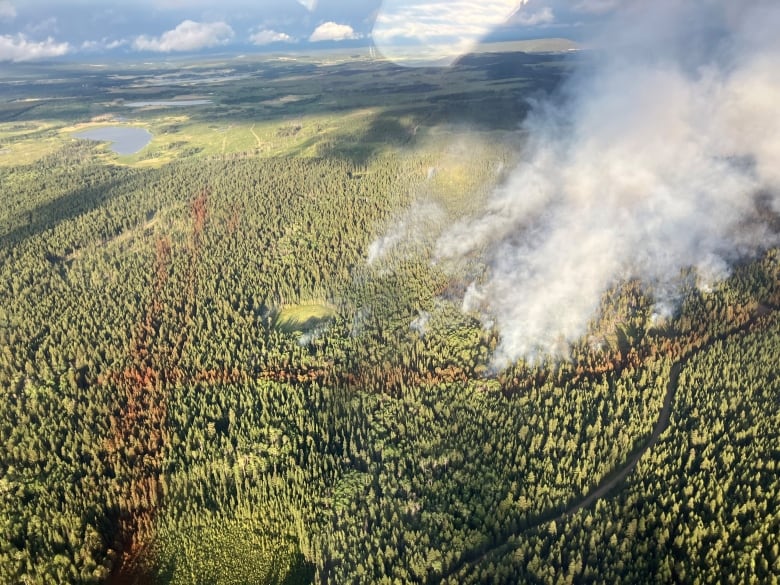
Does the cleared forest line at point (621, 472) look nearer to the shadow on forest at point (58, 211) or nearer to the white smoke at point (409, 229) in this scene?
the white smoke at point (409, 229)

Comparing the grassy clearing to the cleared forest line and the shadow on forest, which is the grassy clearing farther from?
the shadow on forest

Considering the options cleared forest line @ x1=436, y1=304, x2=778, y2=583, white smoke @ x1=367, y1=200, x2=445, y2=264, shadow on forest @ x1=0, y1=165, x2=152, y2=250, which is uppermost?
shadow on forest @ x1=0, y1=165, x2=152, y2=250

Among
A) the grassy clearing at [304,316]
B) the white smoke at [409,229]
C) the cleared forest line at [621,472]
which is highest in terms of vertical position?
the white smoke at [409,229]

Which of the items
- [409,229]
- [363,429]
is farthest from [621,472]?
[409,229]

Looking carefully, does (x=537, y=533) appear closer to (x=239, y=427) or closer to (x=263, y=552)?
(x=263, y=552)

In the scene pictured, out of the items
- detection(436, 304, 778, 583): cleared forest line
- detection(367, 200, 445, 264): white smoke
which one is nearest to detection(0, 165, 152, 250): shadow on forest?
detection(367, 200, 445, 264): white smoke

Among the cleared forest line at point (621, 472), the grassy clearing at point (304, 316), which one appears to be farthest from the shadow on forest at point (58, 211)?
the cleared forest line at point (621, 472)
